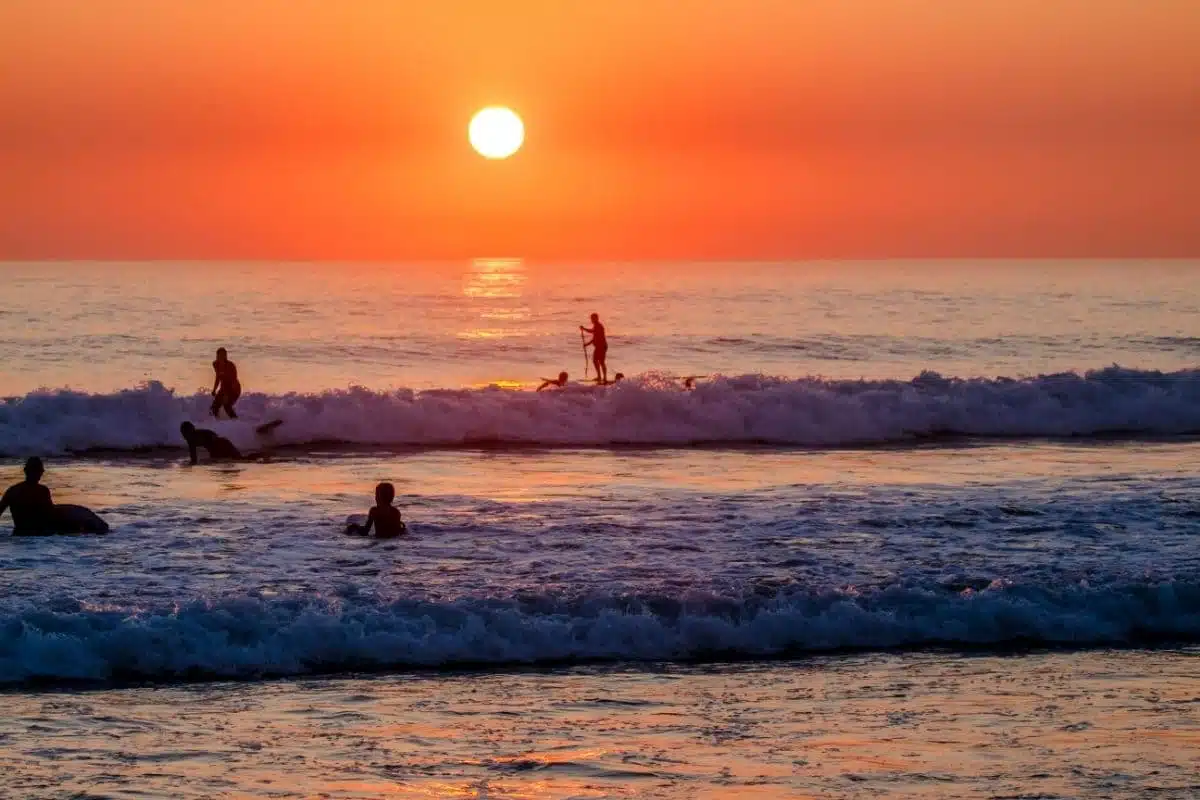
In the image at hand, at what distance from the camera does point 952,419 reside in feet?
111

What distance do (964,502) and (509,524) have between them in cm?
649

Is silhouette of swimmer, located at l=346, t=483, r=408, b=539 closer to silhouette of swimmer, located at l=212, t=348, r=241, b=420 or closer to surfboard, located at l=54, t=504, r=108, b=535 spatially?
surfboard, located at l=54, t=504, r=108, b=535

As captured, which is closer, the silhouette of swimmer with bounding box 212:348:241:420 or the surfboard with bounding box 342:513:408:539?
the surfboard with bounding box 342:513:408:539

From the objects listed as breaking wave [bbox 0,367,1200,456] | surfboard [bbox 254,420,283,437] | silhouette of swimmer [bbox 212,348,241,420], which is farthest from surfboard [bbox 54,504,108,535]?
silhouette of swimmer [bbox 212,348,241,420]

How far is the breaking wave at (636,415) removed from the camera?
100ft

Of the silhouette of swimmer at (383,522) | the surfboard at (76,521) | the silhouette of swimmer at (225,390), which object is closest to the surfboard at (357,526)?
the silhouette of swimmer at (383,522)

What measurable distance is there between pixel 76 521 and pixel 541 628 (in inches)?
285

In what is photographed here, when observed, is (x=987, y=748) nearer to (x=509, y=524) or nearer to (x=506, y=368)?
(x=509, y=524)

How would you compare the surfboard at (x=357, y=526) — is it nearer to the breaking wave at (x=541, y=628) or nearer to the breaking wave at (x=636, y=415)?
the breaking wave at (x=541, y=628)

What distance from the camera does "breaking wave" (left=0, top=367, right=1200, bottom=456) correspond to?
100 ft

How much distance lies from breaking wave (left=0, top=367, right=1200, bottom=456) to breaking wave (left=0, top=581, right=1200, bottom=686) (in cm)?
1693

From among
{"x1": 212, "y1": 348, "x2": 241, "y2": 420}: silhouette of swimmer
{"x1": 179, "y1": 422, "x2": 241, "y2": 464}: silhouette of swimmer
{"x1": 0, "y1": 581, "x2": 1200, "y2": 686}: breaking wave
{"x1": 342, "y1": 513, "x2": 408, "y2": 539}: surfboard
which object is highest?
{"x1": 212, "y1": 348, "x2": 241, "y2": 420}: silhouette of swimmer

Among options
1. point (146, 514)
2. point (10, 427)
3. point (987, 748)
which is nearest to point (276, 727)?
point (987, 748)

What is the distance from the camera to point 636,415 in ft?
108
